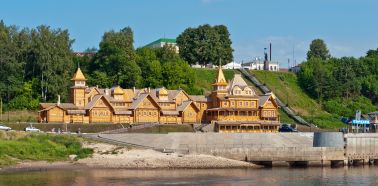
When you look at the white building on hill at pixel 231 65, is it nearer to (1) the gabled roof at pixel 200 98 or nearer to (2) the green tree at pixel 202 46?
(2) the green tree at pixel 202 46

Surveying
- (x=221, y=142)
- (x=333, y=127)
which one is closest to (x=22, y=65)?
(x=221, y=142)

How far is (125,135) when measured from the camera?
72.9 metres

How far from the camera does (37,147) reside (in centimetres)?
6625

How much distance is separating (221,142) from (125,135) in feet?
33.5

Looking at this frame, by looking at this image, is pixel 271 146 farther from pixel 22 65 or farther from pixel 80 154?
pixel 22 65

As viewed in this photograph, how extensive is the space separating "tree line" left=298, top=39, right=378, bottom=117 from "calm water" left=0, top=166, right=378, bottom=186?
48767mm

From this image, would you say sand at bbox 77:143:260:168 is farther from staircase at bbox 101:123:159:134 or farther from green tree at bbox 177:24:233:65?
green tree at bbox 177:24:233:65

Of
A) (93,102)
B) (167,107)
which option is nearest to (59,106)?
(93,102)

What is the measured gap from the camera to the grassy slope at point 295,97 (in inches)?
4115

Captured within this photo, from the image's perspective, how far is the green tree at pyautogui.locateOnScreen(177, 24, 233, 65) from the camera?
400 ft

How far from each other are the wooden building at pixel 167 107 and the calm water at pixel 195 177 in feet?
77.5

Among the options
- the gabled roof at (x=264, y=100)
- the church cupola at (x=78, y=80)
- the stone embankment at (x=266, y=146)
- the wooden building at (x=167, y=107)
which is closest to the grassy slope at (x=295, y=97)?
the gabled roof at (x=264, y=100)

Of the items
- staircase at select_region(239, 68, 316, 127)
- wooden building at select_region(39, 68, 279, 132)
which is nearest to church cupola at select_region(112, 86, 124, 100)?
wooden building at select_region(39, 68, 279, 132)

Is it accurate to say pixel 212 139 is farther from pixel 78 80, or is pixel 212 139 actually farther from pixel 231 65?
pixel 231 65
